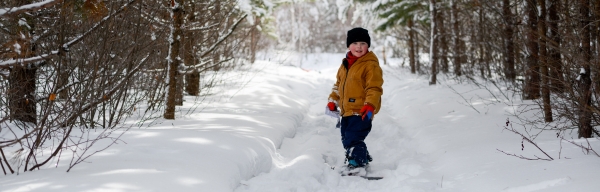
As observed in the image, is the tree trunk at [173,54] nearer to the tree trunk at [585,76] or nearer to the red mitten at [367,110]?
the red mitten at [367,110]

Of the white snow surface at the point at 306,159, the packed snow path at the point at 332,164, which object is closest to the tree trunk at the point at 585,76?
the white snow surface at the point at 306,159

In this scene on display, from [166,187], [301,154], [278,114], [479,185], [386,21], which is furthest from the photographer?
[386,21]

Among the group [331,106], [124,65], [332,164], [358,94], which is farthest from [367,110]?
[124,65]

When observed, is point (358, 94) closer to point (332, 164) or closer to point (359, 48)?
point (359, 48)

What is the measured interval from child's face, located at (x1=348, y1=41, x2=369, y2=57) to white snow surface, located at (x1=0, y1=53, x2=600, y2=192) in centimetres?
129

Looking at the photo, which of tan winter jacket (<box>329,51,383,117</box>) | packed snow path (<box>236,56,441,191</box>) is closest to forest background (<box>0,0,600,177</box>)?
packed snow path (<box>236,56,441,191</box>)

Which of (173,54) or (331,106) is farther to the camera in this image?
(173,54)

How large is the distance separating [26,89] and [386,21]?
14.7m

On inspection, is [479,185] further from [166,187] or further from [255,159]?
[166,187]

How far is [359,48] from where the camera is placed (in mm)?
5457

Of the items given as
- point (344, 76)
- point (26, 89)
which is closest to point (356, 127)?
point (344, 76)

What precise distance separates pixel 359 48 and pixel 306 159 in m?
1.41

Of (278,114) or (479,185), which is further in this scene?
(278,114)

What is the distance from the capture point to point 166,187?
3.49 metres
